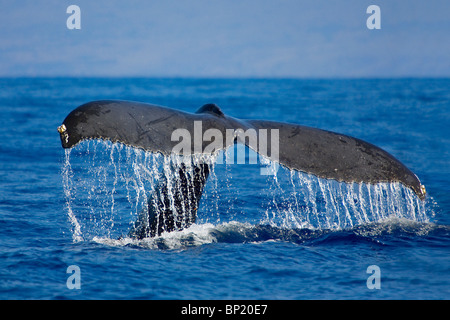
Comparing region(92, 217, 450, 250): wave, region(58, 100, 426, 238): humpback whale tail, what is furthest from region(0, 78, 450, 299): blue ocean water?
region(58, 100, 426, 238): humpback whale tail

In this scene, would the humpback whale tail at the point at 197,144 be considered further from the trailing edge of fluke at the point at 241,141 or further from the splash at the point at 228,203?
the splash at the point at 228,203

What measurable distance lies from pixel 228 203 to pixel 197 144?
5.76 m

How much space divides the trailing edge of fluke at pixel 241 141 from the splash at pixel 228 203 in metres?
0.63

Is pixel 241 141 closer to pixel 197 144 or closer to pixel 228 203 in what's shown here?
pixel 197 144

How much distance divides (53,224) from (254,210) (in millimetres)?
3302

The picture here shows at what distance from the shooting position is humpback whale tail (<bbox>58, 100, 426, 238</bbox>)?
548cm

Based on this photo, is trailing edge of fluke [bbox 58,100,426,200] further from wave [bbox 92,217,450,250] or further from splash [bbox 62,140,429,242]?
wave [bbox 92,217,450,250]

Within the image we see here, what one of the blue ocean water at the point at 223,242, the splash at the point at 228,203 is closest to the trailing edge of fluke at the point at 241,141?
the blue ocean water at the point at 223,242

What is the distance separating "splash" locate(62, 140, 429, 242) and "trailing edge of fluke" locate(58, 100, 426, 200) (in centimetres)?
63

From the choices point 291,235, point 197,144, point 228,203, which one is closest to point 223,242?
point 291,235

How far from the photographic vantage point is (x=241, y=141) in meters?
6.11

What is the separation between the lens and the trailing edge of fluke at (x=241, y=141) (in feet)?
17.7

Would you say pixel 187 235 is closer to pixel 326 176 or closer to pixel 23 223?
pixel 326 176

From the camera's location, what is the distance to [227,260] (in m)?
7.41
